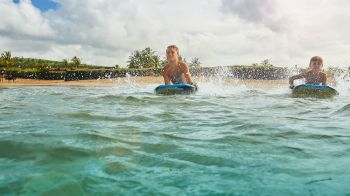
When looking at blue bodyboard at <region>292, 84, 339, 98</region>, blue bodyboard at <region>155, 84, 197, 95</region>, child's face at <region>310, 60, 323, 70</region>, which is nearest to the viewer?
blue bodyboard at <region>155, 84, 197, 95</region>

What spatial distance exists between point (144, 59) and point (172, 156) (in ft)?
166

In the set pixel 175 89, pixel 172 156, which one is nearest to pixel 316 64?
pixel 175 89

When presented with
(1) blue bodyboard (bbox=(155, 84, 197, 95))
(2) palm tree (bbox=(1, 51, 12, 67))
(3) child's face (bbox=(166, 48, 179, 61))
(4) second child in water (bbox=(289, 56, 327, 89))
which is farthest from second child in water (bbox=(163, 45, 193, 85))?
(2) palm tree (bbox=(1, 51, 12, 67))

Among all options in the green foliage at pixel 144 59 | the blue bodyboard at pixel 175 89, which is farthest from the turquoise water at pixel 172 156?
the green foliage at pixel 144 59

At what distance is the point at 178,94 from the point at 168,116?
14.6ft

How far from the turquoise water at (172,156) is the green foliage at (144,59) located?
47.4 m

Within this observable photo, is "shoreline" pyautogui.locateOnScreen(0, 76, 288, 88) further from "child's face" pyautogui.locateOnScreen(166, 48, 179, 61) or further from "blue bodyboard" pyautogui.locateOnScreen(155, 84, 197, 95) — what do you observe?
"blue bodyboard" pyautogui.locateOnScreen(155, 84, 197, 95)

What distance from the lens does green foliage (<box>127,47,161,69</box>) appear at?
52.4 metres

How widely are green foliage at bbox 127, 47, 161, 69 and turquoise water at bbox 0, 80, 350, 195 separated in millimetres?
47404

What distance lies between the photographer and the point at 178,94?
1010 centimetres

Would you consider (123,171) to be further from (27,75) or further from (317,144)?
(27,75)

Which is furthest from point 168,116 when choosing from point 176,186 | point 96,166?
point 176,186

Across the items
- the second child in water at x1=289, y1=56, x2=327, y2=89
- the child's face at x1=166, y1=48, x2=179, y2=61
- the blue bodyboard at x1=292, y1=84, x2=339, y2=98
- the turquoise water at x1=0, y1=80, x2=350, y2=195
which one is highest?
the child's face at x1=166, y1=48, x2=179, y2=61

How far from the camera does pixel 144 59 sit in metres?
53.2
